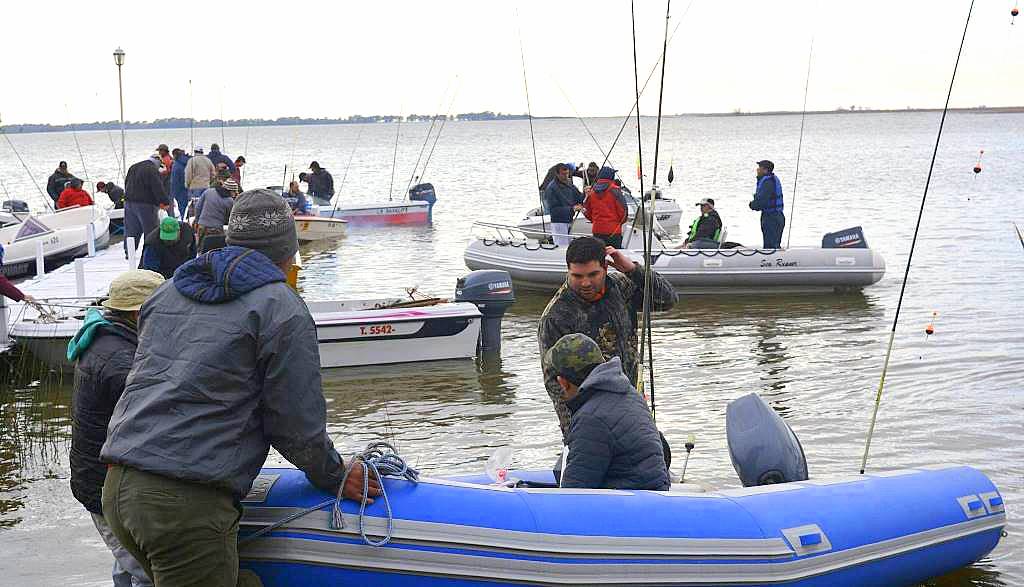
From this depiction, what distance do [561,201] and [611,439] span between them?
11.0 m

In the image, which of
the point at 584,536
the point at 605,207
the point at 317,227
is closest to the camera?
the point at 584,536

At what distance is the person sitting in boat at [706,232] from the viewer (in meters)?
13.9

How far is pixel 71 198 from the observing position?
1900cm

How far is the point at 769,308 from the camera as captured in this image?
42.8 feet

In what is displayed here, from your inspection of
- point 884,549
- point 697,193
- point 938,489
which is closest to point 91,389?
point 884,549

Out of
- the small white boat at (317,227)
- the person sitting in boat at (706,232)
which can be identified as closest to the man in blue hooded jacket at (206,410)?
the person sitting in boat at (706,232)

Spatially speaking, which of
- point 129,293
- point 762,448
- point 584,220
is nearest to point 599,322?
point 762,448

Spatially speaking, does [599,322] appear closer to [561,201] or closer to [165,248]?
[165,248]

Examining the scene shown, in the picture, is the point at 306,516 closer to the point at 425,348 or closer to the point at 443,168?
the point at 425,348

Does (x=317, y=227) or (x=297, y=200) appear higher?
(x=297, y=200)

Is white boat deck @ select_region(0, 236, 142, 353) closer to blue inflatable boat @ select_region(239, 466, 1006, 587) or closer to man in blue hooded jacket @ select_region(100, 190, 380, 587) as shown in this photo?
blue inflatable boat @ select_region(239, 466, 1006, 587)

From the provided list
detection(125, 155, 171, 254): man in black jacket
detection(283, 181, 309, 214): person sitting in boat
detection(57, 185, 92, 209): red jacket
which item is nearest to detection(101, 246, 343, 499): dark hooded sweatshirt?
detection(125, 155, 171, 254): man in black jacket

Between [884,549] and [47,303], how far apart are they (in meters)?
7.20

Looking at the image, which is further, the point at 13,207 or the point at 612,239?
the point at 13,207
